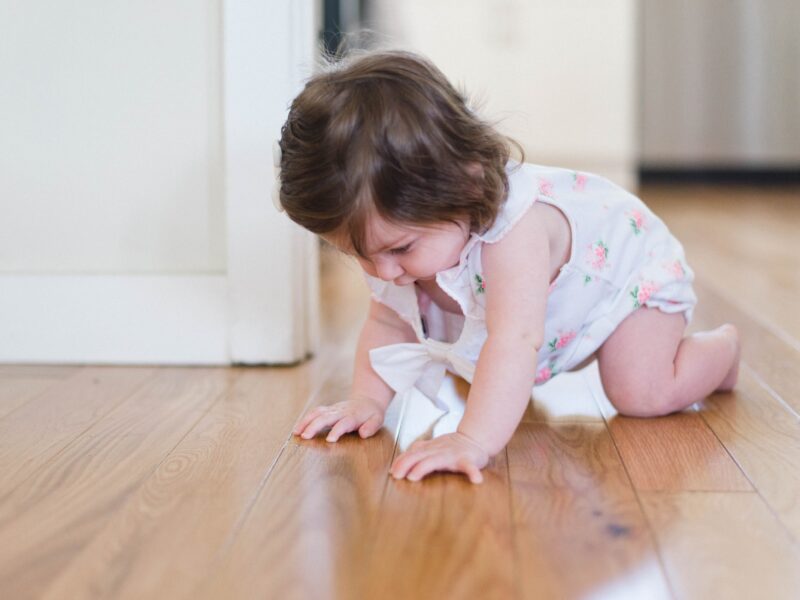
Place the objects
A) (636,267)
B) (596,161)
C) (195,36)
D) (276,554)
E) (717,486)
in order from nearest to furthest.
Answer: (276,554) < (717,486) < (636,267) < (195,36) < (596,161)

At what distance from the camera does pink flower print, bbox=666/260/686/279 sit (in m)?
1.17

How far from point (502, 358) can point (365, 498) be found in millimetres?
193

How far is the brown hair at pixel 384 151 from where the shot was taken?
0.89 meters

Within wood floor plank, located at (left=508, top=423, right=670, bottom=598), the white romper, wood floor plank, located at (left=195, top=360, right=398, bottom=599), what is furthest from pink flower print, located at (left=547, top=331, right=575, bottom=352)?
wood floor plank, located at (left=195, top=360, right=398, bottom=599)

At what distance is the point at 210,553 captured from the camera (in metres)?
0.74

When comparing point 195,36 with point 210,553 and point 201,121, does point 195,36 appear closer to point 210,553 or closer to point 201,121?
point 201,121

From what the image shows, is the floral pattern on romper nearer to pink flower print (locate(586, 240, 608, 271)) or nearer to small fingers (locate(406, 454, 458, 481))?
pink flower print (locate(586, 240, 608, 271))

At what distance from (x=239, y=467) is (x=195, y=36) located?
0.69m

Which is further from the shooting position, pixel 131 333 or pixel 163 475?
pixel 131 333

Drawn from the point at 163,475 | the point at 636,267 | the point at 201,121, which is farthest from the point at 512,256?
the point at 201,121

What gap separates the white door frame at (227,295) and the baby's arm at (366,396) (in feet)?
0.85

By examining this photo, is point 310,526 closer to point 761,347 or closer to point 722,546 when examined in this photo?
point 722,546

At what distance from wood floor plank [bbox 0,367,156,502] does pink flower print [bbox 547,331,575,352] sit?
51 cm

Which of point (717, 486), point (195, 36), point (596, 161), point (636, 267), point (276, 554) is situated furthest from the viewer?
point (596, 161)
